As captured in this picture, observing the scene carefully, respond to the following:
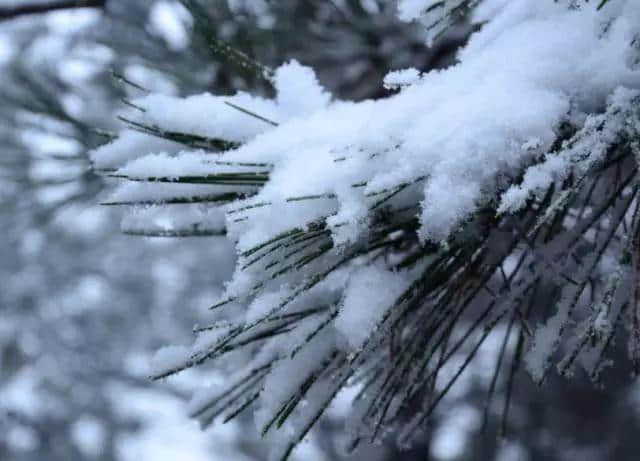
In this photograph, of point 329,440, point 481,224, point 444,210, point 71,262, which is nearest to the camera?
point 444,210

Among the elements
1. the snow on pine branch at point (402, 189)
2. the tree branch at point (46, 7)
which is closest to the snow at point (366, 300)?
the snow on pine branch at point (402, 189)

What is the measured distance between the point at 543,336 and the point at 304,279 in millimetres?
178

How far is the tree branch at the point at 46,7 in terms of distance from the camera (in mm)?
873

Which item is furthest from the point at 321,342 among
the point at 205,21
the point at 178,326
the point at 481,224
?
the point at 178,326

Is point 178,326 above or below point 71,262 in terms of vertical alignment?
below

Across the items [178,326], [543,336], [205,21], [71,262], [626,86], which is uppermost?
[71,262]

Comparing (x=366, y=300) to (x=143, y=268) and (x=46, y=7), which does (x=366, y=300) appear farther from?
(x=143, y=268)

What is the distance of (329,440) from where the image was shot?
10.5 feet

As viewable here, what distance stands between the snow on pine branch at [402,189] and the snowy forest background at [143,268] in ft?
0.08

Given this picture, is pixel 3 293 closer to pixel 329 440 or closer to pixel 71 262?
pixel 71 262

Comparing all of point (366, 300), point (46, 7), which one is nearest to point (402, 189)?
point (366, 300)

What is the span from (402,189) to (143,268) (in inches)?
148

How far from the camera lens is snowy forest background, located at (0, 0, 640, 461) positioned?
1.05 meters

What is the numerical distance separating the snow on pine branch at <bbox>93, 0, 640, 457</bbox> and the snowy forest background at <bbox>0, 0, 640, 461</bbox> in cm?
2
